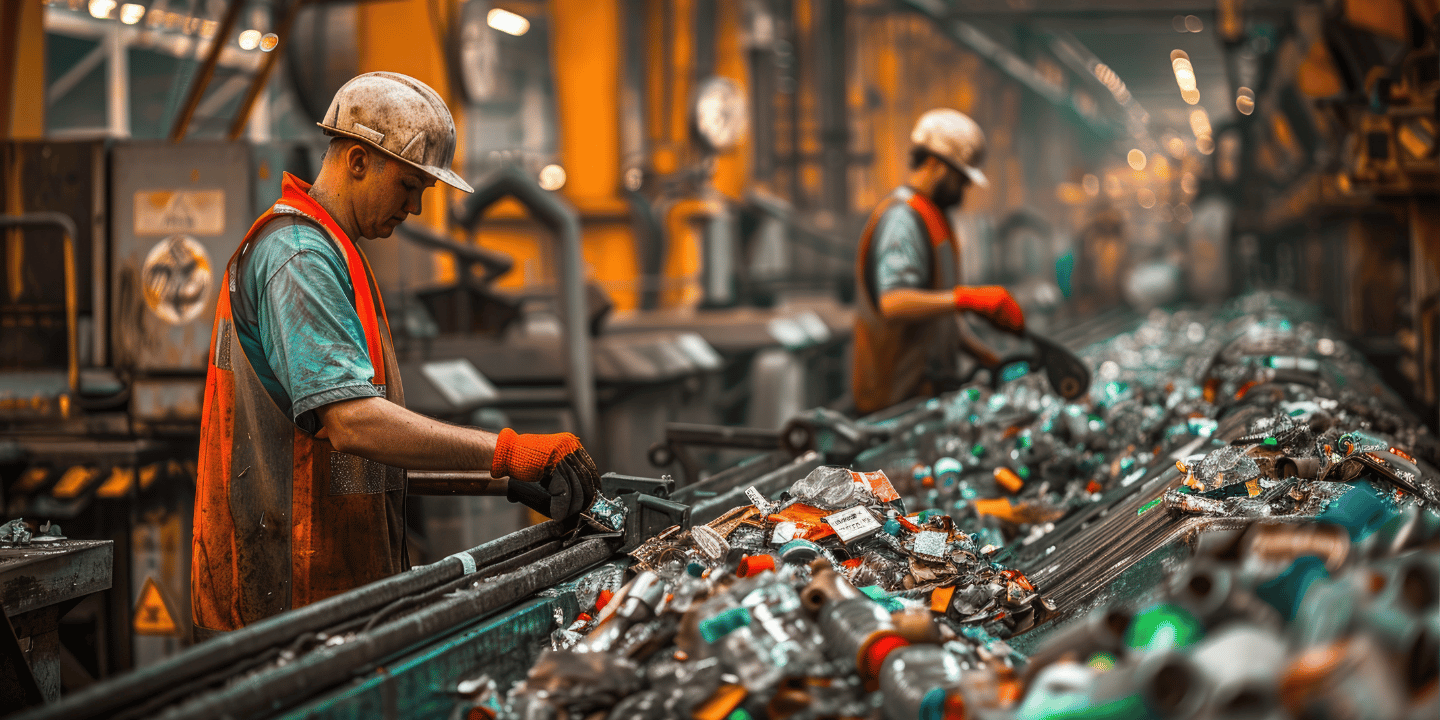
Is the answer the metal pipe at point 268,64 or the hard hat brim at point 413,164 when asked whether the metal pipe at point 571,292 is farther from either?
the hard hat brim at point 413,164

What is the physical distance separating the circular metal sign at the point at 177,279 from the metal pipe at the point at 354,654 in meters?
2.30

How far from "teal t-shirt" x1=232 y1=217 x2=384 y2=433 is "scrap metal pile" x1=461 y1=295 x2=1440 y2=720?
1.71 feet

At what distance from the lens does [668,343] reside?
5.77 meters

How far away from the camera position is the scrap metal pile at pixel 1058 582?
1023 mm

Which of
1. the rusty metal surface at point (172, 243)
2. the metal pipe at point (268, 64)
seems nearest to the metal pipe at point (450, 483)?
the rusty metal surface at point (172, 243)

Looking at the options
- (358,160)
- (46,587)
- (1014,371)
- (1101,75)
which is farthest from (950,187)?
(1101,75)

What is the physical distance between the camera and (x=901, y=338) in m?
4.05

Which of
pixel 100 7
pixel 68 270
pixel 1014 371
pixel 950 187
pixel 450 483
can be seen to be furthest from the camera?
pixel 100 7

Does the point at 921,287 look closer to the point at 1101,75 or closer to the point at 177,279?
the point at 177,279

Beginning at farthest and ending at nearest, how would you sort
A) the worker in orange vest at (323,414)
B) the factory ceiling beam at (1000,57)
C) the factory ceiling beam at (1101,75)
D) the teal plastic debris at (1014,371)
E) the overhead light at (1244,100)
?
the factory ceiling beam at (1101,75)
the factory ceiling beam at (1000,57)
the overhead light at (1244,100)
the teal plastic debris at (1014,371)
the worker in orange vest at (323,414)

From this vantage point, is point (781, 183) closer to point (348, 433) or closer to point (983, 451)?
point (983, 451)

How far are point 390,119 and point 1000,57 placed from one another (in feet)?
64.1

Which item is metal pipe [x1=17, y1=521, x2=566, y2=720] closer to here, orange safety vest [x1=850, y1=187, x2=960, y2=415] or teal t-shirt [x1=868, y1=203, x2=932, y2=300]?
teal t-shirt [x1=868, y1=203, x2=932, y2=300]

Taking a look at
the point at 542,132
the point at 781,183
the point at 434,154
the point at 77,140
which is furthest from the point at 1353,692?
the point at 542,132
